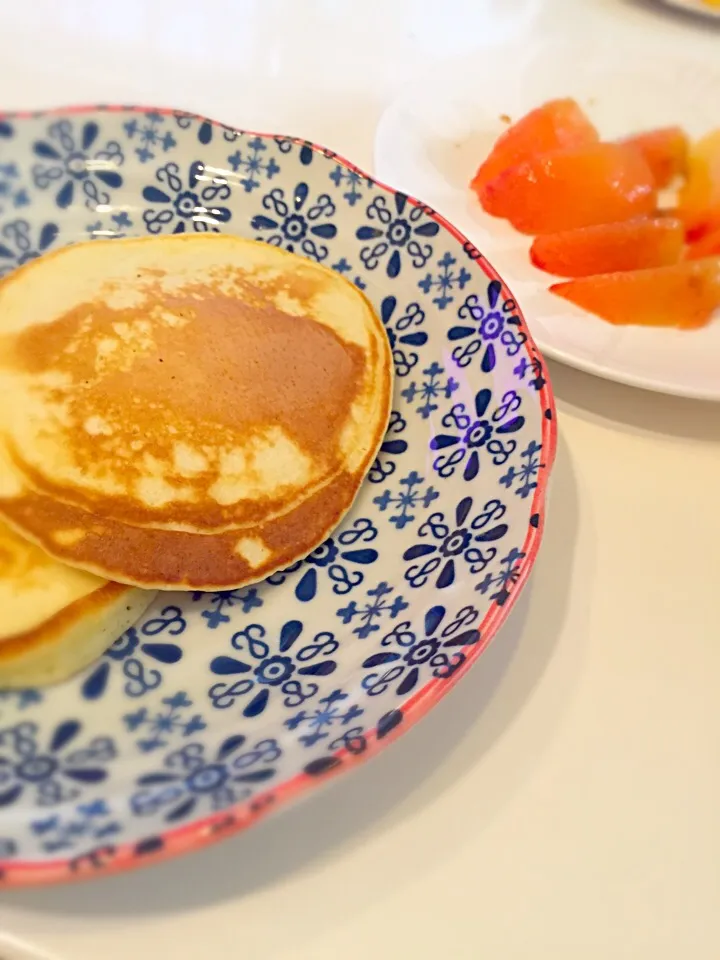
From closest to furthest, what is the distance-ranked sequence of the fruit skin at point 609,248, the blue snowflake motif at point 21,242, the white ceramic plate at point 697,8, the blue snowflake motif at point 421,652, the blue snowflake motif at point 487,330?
the blue snowflake motif at point 421,652 < the blue snowflake motif at point 487,330 < the blue snowflake motif at point 21,242 < the fruit skin at point 609,248 < the white ceramic plate at point 697,8


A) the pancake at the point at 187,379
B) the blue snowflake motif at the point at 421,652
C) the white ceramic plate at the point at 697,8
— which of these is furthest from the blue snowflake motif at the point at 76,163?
the white ceramic plate at the point at 697,8

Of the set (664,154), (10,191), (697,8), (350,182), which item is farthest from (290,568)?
(697,8)

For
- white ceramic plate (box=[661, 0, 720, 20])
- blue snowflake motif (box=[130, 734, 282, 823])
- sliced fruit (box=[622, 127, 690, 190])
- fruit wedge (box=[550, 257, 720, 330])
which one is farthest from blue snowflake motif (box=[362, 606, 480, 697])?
white ceramic plate (box=[661, 0, 720, 20])

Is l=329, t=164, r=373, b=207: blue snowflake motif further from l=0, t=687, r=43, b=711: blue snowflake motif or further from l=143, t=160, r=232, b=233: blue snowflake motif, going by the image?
l=0, t=687, r=43, b=711: blue snowflake motif

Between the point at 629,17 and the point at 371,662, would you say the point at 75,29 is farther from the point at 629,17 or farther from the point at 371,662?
the point at 371,662

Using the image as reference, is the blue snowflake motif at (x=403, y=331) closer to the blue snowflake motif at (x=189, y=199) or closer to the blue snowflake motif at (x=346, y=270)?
the blue snowflake motif at (x=346, y=270)
